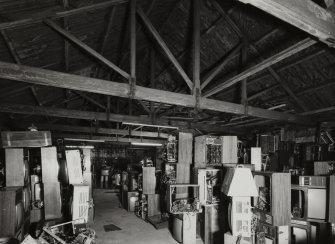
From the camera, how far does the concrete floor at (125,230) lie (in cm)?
754

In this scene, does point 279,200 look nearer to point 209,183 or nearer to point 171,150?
point 209,183

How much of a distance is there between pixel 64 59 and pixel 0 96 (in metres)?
1.96

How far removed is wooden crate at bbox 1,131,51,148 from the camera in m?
5.83

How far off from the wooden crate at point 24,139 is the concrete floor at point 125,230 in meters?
3.58

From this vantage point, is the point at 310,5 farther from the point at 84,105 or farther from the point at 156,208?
the point at 84,105

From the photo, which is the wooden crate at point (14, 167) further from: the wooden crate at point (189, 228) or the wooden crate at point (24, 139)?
the wooden crate at point (189, 228)

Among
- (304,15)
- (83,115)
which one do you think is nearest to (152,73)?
(83,115)

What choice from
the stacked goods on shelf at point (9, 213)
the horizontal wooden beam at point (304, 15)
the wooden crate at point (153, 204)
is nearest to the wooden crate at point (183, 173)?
the wooden crate at point (153, 204)

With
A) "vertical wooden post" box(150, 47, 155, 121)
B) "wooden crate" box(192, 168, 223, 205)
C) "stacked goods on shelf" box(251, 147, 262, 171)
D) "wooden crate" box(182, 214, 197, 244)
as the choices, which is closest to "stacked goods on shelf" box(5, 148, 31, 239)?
"wooden crate" box(182, 214, 197, 244)

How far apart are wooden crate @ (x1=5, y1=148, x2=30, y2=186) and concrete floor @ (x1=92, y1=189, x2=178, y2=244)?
3.15 metres

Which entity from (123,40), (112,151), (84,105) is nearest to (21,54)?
(123,40)

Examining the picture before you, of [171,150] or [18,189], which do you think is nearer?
[18,189]

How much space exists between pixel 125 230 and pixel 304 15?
854 centimetres

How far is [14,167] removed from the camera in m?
5.80
